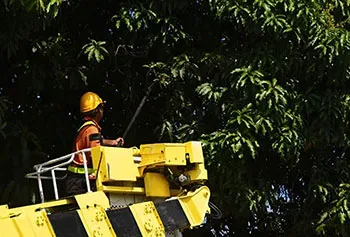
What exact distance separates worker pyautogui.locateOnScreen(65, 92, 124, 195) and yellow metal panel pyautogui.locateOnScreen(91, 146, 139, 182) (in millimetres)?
209

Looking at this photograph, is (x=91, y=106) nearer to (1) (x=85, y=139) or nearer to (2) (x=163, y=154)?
(1) (x=85, y=139)

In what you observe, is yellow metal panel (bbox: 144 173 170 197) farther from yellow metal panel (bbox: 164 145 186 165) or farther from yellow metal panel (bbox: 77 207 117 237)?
Result: yellow metal panel (bbox: 77 207 117 237)

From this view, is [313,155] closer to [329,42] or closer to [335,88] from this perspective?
[335,88]

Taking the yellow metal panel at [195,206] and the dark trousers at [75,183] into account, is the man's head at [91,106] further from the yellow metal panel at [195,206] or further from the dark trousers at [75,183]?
the yellow metal panel at [195,206]

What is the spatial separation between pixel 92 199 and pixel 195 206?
3.19 feet

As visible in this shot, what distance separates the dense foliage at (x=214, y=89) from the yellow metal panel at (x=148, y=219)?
246 centimetres

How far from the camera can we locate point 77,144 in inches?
261

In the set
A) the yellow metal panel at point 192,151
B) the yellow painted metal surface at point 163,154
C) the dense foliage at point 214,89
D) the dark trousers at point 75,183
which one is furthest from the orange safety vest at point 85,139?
the dense foliage at point 214,89

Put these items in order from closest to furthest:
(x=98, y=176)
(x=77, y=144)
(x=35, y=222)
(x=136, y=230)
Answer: (x=35, y=222), (x=136, y=230), (x=98, y=176), (x=77, y=144)

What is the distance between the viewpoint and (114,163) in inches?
235

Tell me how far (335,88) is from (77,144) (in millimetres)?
3447

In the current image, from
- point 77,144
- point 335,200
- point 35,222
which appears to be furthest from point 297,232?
point 35,222

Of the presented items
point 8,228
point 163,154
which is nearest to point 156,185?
point 163,154

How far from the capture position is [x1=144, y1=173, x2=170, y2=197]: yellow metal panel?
6199mm
